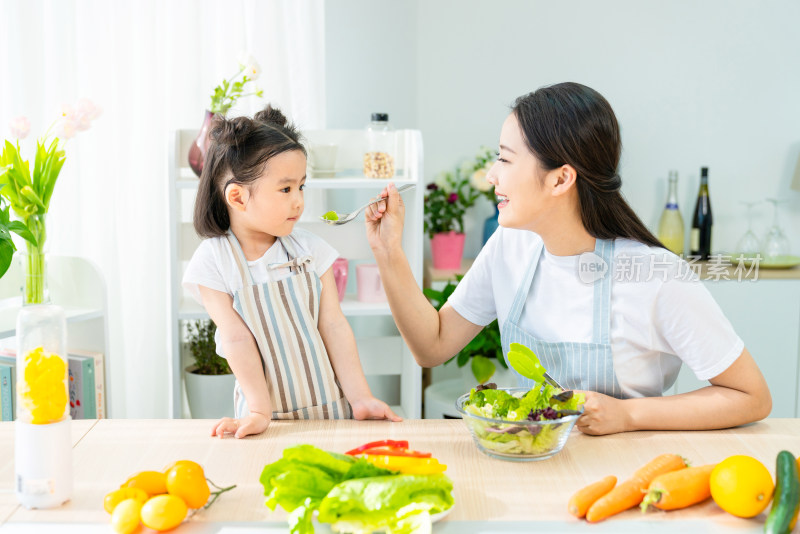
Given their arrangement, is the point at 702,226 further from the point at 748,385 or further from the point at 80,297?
the point at 80,297

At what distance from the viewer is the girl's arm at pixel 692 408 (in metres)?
1.31

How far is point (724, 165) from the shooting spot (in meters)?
3.31

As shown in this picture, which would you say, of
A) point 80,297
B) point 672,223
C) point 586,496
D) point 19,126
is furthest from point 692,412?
point 672,223

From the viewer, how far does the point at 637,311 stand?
58.4 inches

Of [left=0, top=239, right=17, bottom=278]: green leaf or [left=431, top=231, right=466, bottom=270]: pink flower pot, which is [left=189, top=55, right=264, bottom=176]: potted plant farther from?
[left=431, top=231, right=466, bottom=270]: pink flower pot

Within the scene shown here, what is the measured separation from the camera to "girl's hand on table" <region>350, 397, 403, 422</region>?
1.43 metres

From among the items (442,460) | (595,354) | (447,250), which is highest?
(447,250)

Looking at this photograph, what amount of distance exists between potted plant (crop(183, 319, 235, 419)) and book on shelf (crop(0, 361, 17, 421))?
1.91 ft

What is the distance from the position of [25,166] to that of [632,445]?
998mm

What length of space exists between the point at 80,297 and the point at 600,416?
166 cm

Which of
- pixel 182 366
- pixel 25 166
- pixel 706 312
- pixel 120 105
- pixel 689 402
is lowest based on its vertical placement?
pixel 182 366

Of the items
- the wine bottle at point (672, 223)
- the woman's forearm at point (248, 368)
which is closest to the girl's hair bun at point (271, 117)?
the woman's forearm at point (248, 368)

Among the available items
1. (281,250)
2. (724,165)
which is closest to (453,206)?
(724,165)

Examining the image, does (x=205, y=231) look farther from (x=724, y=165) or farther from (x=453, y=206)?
(x=724, y=165)
